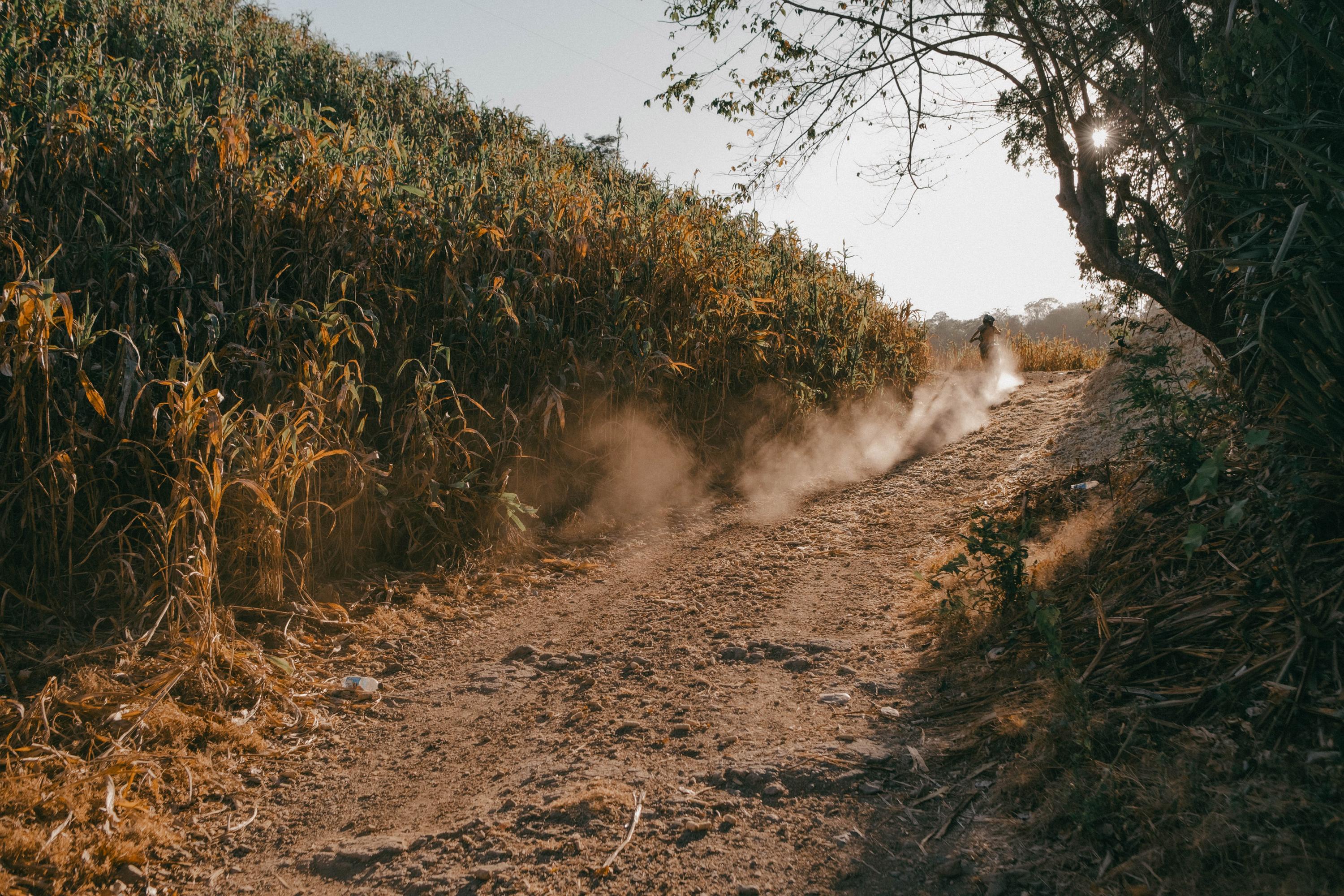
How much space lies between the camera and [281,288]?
→ 15.6 ft

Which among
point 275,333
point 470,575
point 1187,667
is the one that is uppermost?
point 275,333

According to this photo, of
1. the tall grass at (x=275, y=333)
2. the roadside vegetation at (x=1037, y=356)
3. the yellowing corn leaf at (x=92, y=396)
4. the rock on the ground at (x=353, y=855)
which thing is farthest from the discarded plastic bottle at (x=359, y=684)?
the roadside vegetation at (x=1037, y=356)

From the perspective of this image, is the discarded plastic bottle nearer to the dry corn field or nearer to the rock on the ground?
the dry corn field

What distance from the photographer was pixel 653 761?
2748 mm

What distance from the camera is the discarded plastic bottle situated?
3.44m

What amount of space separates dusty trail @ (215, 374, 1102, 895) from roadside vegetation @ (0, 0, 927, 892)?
49cm

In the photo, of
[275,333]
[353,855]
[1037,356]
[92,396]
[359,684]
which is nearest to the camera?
[353,855]

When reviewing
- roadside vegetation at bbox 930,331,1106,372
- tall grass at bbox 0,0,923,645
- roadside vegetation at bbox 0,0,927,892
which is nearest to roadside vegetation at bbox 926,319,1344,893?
roadside vegetation at bbox 0,0,927,892

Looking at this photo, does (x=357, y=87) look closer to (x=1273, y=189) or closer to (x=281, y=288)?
(x=281, y=288)

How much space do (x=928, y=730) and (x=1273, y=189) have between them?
2.18 metres

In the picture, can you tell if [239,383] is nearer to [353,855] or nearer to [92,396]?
[92,396]

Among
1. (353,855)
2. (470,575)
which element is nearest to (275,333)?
(470,575)

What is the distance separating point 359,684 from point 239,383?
1.86 metres

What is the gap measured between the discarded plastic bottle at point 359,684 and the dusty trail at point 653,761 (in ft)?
0.30
